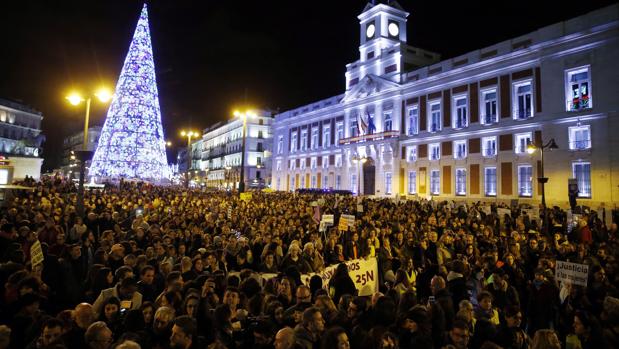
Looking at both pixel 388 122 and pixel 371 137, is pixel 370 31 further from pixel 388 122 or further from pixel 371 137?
pixel 371 137

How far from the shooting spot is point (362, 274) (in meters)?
8.34

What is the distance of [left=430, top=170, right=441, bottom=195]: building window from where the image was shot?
36844 mm

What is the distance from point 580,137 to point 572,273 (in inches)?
1022

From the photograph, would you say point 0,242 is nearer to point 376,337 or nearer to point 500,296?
point 376,337

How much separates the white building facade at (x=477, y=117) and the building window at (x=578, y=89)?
0.07 m

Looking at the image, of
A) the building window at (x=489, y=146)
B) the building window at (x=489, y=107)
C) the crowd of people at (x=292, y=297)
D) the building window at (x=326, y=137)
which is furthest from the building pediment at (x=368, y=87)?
the crowd of people at (x=292, y=297)

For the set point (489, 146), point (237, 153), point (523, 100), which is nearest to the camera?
point (523, 100)

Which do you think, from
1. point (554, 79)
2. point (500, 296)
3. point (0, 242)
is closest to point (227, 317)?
point (500, 296)

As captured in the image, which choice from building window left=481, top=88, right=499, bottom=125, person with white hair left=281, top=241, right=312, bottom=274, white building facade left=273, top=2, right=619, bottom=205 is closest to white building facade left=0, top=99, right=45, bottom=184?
white building facade left=273, top=2, right=619, bottom=205

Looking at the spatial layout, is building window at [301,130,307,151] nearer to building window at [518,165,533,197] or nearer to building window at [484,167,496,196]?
building window at [484,167,496,196]

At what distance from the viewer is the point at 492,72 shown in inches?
1308

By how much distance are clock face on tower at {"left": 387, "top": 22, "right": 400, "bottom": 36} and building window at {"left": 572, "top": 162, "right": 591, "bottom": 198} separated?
84.2 ft

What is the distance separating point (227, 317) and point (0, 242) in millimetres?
6383

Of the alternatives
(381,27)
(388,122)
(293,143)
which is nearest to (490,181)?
(388,122)
